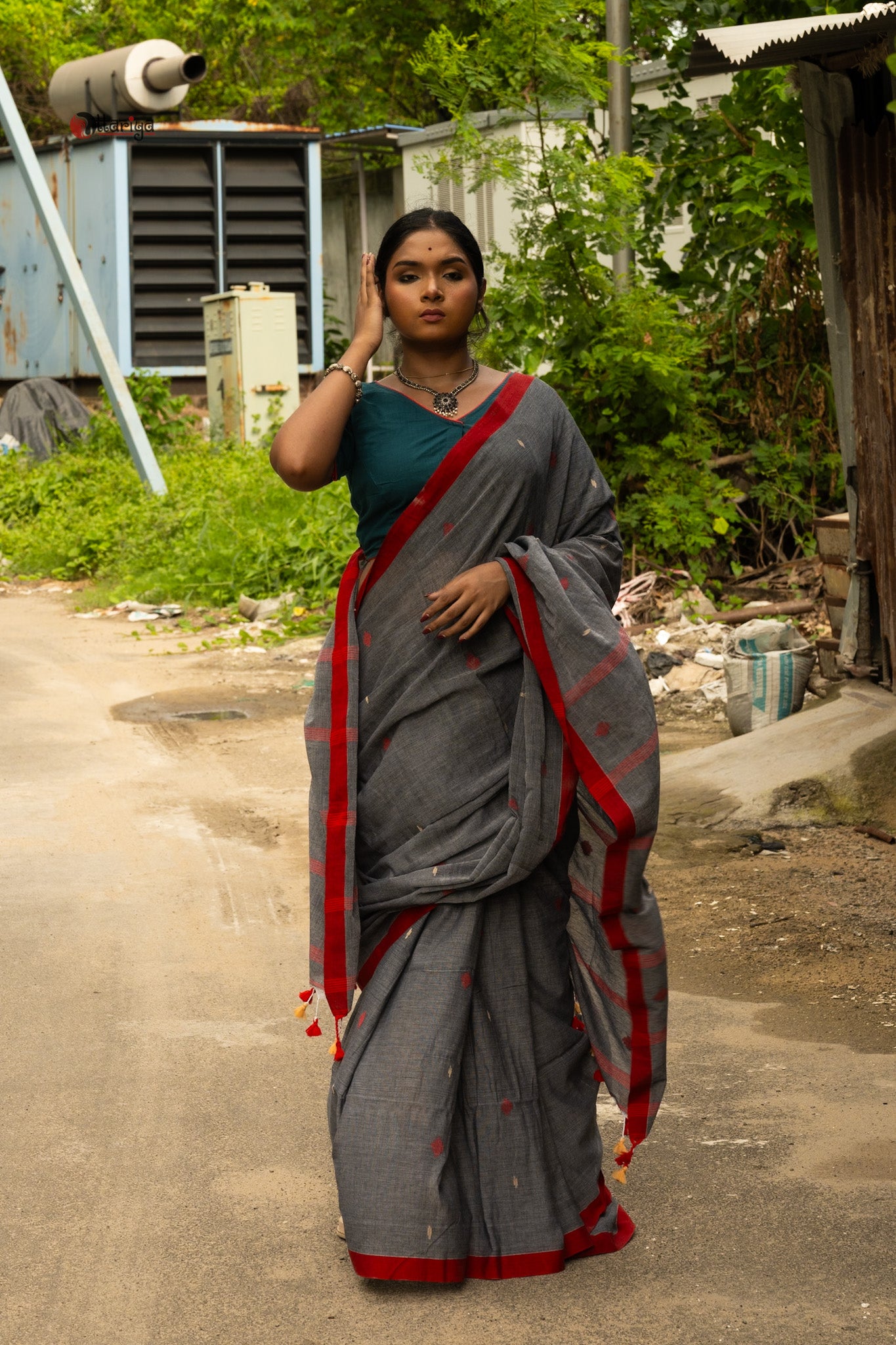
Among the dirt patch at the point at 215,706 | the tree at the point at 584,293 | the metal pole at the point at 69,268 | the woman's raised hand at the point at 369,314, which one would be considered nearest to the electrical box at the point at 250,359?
the metal pole at the point at 69,268

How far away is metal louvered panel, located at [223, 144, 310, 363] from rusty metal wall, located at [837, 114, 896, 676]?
12590 millimetres

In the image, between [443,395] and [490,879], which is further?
[443,395]

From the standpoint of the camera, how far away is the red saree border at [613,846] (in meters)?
2.64

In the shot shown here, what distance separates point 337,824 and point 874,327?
3894 millimetres

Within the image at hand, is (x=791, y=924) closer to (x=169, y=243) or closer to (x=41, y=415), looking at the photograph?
(x=41, y=415)

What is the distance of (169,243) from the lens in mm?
17641

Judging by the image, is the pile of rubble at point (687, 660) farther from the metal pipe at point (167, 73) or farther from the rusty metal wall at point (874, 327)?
the metal pipe at point (167, 73)

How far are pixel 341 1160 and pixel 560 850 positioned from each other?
669 mm

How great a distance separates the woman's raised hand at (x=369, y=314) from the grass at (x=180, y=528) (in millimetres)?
7221

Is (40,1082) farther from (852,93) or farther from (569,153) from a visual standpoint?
(569,153)

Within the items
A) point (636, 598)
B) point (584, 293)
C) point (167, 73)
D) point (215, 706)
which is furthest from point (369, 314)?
point (167, 73)

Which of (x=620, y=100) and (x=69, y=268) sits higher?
(x=620, y=100)

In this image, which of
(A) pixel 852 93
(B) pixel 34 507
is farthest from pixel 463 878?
(B) pixel 34 507

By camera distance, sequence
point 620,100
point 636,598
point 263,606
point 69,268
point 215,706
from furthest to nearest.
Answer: point 69,268, point 263,606, point 620,100, point 636,598, point 215,706
